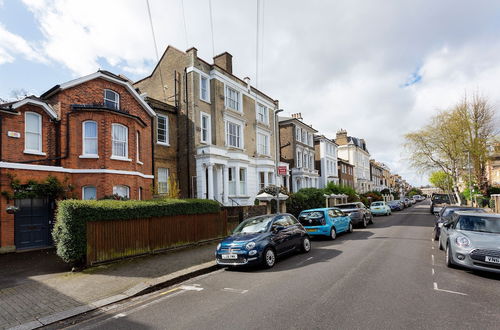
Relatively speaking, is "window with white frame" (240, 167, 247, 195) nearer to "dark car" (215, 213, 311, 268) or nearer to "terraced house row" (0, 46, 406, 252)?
"terraced house row" (0, 46, 406, 252)

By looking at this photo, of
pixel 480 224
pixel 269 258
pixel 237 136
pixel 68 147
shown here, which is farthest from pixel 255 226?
pixel 237 136

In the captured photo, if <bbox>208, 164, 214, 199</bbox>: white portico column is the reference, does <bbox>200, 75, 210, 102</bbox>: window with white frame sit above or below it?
above

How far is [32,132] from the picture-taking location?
536 inches

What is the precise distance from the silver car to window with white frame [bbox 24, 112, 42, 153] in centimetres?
1638

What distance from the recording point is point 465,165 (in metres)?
33.0

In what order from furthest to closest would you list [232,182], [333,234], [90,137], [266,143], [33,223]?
[266,143]
[232,182]
[90,137]
[333,234]
[33,223]

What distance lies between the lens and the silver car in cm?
698

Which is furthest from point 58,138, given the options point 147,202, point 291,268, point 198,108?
point 291,268

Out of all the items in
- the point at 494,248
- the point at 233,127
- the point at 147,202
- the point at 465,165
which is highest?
the point at 233,127

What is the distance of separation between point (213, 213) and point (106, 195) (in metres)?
5.23

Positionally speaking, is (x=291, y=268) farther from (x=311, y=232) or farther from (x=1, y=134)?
(x=1, y=134)

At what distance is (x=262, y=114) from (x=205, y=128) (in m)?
8.98

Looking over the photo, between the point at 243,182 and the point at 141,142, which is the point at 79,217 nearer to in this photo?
the point at 141,142

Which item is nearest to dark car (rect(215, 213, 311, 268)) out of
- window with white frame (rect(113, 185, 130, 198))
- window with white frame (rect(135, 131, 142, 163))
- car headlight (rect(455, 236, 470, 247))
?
car headlight (rect(455, 236, 470, 247))
